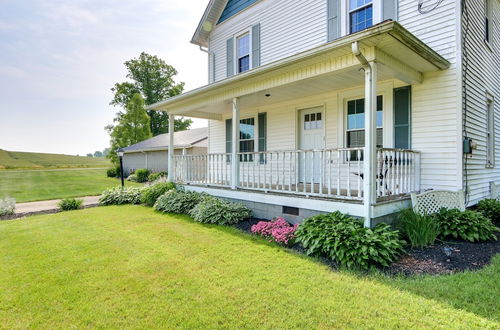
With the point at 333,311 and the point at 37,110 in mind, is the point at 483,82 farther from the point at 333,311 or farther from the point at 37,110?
the point at 37,110

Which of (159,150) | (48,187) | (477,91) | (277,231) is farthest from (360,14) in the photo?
(48,187)

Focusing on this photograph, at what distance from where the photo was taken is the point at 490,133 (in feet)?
22.9

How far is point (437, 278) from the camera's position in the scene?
3.25 meters

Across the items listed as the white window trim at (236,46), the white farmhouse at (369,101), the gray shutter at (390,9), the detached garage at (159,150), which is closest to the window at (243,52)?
the white window trim at (236,46)

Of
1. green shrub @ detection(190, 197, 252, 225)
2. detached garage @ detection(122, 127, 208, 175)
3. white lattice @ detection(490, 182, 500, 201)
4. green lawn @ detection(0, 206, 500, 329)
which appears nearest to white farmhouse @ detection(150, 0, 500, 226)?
white lattice @ detection(490, 182, 500, 201)

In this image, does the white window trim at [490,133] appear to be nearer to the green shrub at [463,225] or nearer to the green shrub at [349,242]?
the green shrub at [463,225]

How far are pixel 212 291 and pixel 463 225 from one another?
4.56 m

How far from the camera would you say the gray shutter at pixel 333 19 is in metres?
6.72

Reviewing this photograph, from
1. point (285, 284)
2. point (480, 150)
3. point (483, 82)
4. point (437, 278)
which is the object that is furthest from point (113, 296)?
point (483, 82)

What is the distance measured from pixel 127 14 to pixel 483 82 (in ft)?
35.1

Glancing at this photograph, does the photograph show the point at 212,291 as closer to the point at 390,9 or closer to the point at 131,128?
the point at 390,9

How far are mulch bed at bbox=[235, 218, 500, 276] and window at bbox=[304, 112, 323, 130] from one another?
13.0 ft

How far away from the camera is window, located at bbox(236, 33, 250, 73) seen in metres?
9.36

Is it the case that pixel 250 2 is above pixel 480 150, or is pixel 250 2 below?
above
